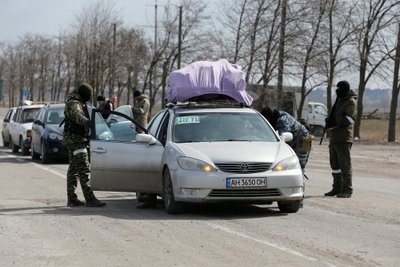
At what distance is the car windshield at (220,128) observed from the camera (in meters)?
11.2

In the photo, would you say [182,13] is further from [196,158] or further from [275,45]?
[196,158]

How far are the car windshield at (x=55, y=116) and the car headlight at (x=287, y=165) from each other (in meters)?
13.2

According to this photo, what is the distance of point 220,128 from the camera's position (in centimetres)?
1143

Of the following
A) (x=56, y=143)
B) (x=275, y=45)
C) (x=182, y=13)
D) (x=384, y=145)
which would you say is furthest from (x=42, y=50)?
(x=56, y=143)

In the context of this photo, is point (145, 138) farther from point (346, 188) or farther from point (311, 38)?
point (311, 38)

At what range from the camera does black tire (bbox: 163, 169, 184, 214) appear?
10677 millimetres

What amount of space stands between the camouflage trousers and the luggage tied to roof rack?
1.66m

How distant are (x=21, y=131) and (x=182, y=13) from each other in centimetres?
2138

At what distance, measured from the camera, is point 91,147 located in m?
11.8

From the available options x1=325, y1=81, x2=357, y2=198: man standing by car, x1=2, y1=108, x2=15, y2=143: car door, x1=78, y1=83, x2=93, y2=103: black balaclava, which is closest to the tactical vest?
x1=78, y1=83, x2=93, y2=103: black balaclava

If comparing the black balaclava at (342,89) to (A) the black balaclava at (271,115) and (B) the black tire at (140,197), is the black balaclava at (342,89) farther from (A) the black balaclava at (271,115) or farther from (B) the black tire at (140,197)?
(B) the black tire at (140,197)

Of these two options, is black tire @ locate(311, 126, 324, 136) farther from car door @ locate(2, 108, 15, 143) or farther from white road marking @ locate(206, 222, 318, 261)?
white road marking @ locate(206, 222, 318, 261)

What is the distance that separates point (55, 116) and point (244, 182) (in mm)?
13773

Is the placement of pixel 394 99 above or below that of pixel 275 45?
below
